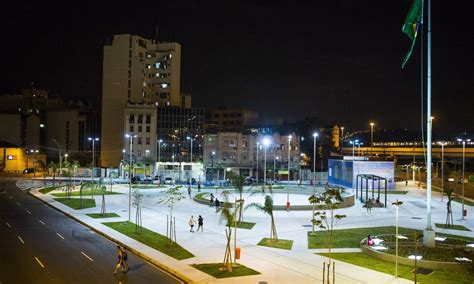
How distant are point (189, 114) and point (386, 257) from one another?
8643 cm

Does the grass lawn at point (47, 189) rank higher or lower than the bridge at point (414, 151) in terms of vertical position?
lower

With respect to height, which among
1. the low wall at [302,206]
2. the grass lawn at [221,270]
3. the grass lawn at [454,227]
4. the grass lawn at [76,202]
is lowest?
the grass lawn at [221,270]

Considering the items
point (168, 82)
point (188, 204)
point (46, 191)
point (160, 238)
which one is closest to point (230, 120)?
point (168, 82)

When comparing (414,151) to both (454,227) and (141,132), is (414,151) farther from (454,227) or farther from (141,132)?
(454,227)

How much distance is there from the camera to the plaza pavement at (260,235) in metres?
23.5

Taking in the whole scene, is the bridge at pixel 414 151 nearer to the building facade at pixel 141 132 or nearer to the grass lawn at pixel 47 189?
the building facade at pixel 141 132

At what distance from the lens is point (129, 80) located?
4523 inches

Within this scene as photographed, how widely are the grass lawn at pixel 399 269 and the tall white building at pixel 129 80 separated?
8925cm

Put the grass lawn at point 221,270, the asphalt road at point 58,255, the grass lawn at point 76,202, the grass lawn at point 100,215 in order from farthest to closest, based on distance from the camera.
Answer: the grass lawn at point 76,202
the grass lawn at point 100,215
the grass lawn at point 221,270
the asphalt road at point 58,255

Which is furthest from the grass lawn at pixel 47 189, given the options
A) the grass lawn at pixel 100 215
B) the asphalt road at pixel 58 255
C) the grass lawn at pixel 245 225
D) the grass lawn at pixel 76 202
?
the grass lawn at pixel 245 225

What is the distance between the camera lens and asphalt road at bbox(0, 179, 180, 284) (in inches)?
895

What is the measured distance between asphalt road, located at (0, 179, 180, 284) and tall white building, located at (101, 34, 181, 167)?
7082 centimetres

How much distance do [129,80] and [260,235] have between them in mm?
87702

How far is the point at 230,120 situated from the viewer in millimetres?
151250
